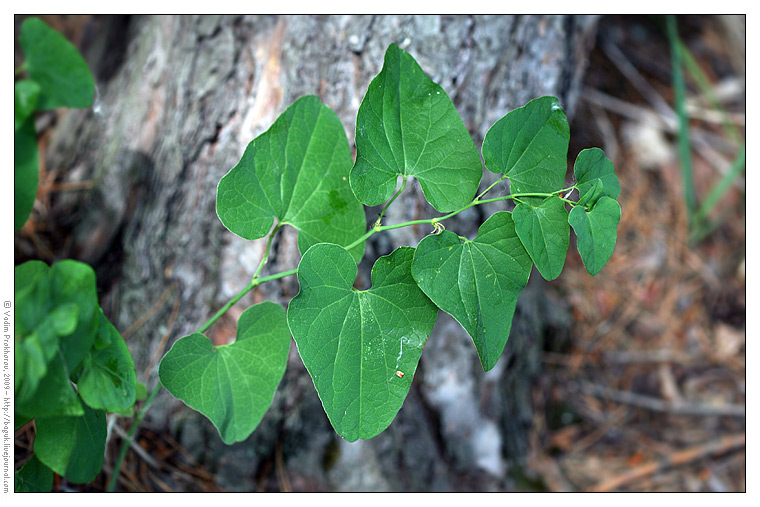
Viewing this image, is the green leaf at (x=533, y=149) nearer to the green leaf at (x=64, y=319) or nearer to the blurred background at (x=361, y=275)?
the blurred background at (x=361, y=275)

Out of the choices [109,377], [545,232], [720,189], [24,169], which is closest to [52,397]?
Result: [109,377]

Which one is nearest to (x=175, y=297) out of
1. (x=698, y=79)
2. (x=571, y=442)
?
(x=571, y=442)

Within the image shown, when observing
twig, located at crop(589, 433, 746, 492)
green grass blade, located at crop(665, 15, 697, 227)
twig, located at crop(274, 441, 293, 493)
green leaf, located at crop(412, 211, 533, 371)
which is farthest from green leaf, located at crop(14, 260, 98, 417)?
green grass blade, located at crop(665, 15, 697, 227)

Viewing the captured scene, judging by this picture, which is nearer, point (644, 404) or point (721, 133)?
point (644, 404)

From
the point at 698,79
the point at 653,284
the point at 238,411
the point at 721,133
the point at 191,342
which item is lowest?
the point at 653,284

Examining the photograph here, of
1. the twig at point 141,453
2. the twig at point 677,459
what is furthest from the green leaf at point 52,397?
the twig at point 677,459

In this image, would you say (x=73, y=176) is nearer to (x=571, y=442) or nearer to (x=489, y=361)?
(x=489, y=361)
